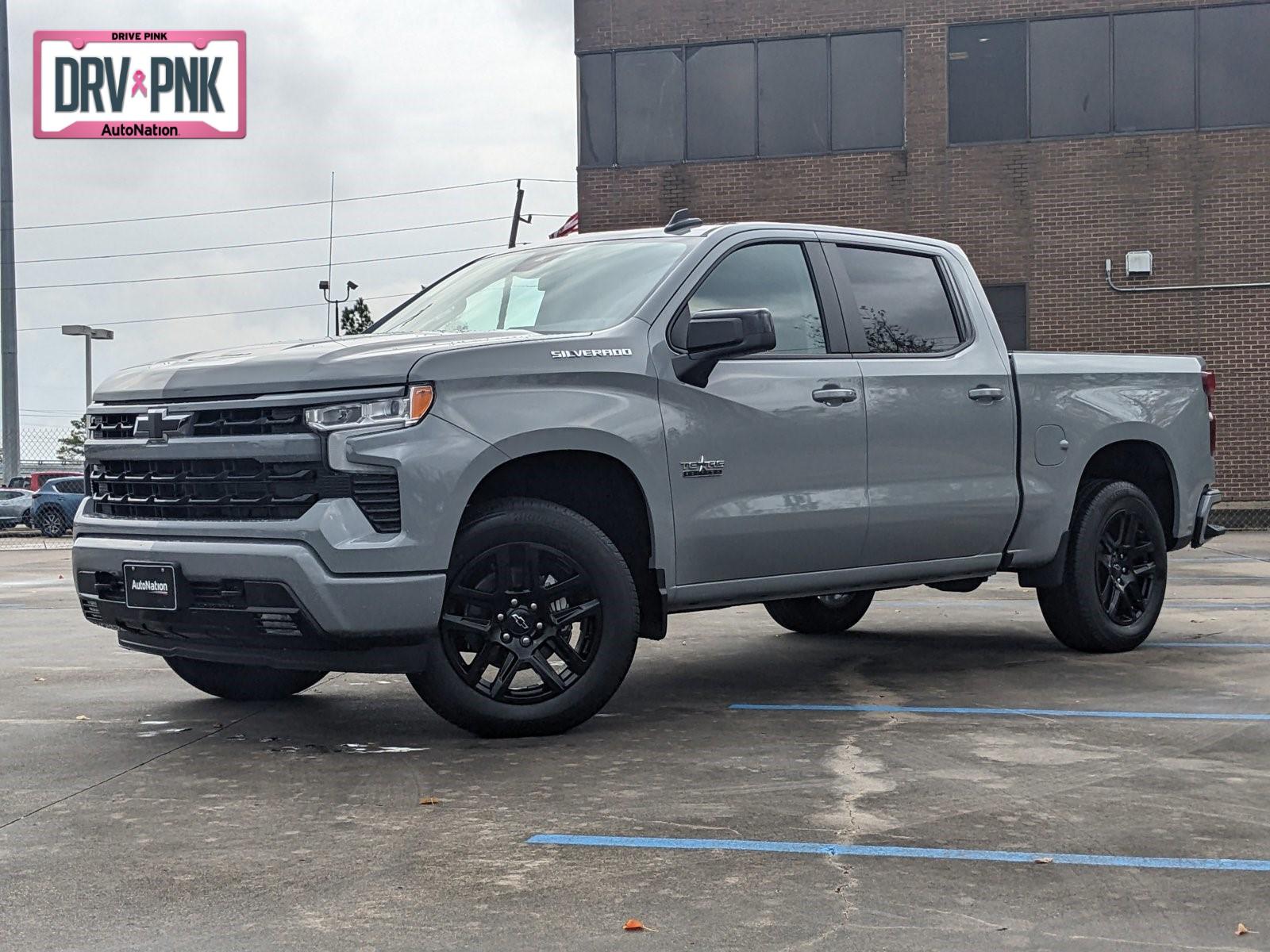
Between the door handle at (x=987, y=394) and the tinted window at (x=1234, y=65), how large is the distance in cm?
1963

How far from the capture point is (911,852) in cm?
436

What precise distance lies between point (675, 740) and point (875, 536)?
1542mm

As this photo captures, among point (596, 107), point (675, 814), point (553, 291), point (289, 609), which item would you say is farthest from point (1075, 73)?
point (675, 814)

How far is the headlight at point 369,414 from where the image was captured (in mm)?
5559

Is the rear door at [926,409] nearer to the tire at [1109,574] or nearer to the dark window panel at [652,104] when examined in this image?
the tire at [1109,574]

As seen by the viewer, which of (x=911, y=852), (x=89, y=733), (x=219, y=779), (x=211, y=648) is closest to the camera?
(x=911, y=852)

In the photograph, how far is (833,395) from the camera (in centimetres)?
688

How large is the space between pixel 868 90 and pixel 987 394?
19.8 metres

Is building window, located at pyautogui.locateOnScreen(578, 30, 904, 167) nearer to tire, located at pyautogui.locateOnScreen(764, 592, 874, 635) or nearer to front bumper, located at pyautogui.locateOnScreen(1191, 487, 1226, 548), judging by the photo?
tire, located at pyautogui.locateOnScreen(764, 592, 874, 635)

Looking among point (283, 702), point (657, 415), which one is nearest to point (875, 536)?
point (657, 415)

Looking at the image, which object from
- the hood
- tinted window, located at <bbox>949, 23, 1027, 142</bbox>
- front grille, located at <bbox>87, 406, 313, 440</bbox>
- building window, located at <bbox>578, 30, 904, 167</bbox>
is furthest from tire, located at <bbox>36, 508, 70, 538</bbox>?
front grille, located at <bbox>87, 406, 313, 440</bbox>

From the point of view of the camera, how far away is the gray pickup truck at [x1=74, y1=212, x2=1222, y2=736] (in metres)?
5.59

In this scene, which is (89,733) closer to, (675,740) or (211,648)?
(211,648)

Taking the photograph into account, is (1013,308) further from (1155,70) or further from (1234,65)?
(1234,65)
